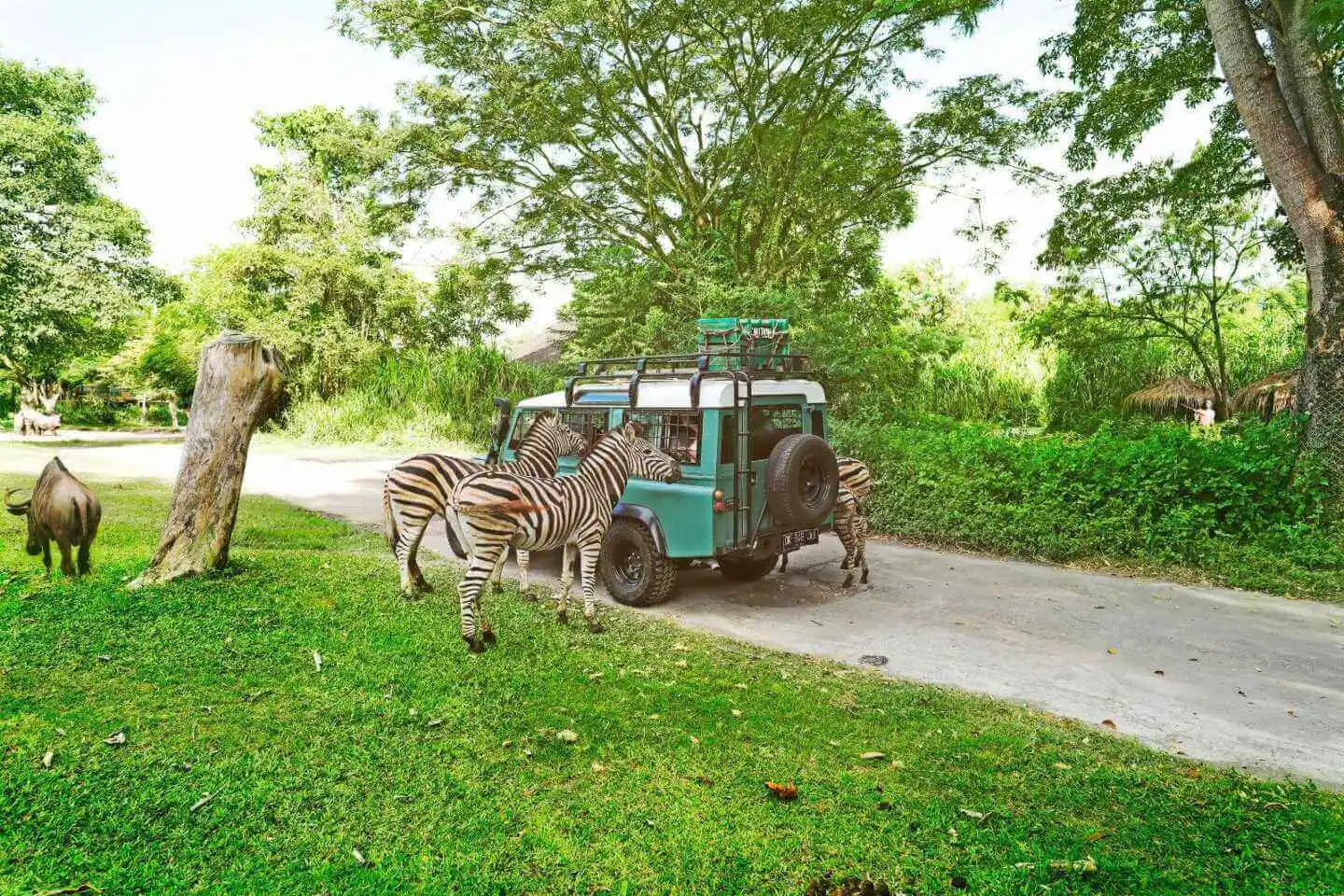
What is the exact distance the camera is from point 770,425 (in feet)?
22.5

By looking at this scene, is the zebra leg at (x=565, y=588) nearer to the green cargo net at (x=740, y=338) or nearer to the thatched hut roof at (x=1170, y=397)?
the green cargo net at (x=740, y=338)


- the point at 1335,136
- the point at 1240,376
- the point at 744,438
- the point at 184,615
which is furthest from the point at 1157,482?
the point at 1240,376

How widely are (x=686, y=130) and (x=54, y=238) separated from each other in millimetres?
18430

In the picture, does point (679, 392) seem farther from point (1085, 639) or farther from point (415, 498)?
point (1085, 639)

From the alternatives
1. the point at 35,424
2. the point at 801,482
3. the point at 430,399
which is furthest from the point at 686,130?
the point at 35,424

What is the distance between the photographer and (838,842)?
115 inches

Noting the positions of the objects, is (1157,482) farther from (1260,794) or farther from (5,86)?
(5,86)

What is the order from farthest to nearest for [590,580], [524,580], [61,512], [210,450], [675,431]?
1. [675,431]
2. [524,580]
3. [210,450]
4. [590,580]
5. [61,512]

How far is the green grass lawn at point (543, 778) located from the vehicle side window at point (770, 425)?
88.5 inches

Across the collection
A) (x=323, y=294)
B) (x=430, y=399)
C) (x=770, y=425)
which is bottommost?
(x=770, y=425)

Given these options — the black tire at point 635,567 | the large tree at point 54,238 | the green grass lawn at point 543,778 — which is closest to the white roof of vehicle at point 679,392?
the black tire at point 635,567

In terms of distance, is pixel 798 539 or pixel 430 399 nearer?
pixel 798 539

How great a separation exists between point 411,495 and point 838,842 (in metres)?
4.00

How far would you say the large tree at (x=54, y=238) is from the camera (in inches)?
805
